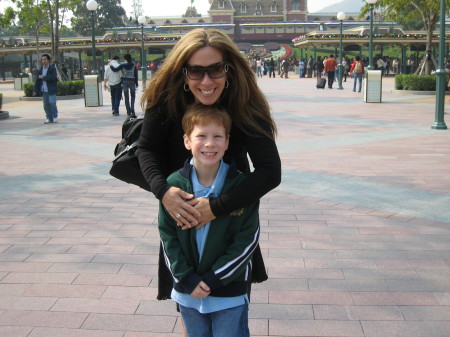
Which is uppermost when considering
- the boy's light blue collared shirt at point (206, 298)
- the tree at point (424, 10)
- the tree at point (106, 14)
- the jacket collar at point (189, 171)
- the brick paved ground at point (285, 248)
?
Result: the tree at point (106, 14)

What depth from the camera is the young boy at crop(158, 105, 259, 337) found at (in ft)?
6.56

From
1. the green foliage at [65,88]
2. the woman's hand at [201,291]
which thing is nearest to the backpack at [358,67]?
the green foliage at [65,88]

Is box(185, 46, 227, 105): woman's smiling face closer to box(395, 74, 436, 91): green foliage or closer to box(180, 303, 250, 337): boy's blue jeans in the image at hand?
box(180, 303, 250, 337): boy's blue jeans

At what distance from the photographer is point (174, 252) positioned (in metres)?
2.04

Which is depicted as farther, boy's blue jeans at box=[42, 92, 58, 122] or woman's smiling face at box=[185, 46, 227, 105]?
boy's blue jeans at box=[42, 92, 58, 122]

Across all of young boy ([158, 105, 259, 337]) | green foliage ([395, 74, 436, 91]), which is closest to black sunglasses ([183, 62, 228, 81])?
young boy ([158, 105, 259, 337])

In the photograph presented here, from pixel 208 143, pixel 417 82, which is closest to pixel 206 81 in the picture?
pixel 208 143

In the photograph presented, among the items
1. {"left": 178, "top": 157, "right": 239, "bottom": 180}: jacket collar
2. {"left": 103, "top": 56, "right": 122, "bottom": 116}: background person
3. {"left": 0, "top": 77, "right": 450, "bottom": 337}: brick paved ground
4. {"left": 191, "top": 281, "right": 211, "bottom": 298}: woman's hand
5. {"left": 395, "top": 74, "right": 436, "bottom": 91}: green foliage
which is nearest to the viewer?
{"left": 191, "top": 281, "right": 211, "bottom": 298}: woman's hand

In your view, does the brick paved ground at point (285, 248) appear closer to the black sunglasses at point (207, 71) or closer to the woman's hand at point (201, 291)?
the woman's hand at point (201, 291)

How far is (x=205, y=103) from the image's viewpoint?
6.87 feet

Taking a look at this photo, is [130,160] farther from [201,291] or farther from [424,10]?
[424,10]

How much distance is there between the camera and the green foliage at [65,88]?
69.1 feet

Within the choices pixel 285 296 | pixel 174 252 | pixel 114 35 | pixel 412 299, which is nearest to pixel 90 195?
pixel 285 296

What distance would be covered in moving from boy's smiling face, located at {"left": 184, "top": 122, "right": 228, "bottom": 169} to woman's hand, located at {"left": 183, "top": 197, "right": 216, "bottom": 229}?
136 millimetres
